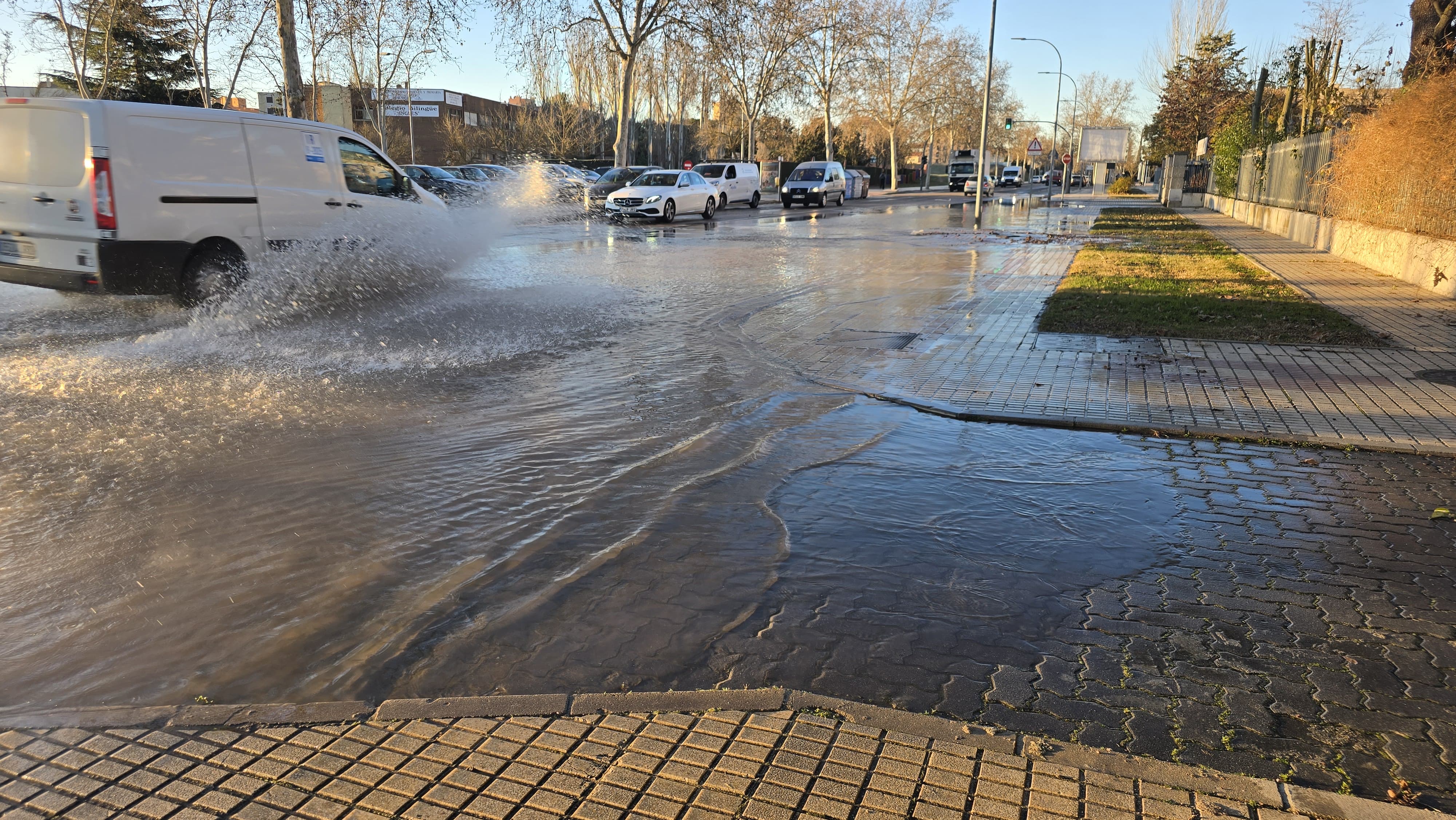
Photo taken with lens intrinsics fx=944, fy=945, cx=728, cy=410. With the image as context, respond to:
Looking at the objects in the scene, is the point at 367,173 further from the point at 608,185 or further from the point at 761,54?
the point at 761,54

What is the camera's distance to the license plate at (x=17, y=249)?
8.67m

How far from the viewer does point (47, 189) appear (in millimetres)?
8492

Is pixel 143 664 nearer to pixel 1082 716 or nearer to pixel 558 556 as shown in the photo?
pixel 558 556

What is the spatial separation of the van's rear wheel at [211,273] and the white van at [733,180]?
95.4 feet

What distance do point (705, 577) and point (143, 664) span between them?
2.02 metres

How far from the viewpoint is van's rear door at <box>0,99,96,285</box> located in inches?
331

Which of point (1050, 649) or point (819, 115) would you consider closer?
point (1050, 649)

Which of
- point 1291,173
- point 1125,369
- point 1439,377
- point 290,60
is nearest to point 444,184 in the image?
point 290,60

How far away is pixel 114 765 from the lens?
2584mm

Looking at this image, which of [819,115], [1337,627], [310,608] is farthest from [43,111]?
[819,115]

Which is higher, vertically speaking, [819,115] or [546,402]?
[819,115]

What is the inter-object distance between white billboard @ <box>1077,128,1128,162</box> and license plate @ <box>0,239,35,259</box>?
54.9 metres

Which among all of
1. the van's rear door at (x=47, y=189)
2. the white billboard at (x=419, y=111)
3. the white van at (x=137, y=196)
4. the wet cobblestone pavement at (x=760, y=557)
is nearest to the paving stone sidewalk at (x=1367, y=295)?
the wet cobblestone pavement at (x=760, y=557)

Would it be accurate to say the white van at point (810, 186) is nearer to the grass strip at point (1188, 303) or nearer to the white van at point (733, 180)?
the white van at point (733, 180)
